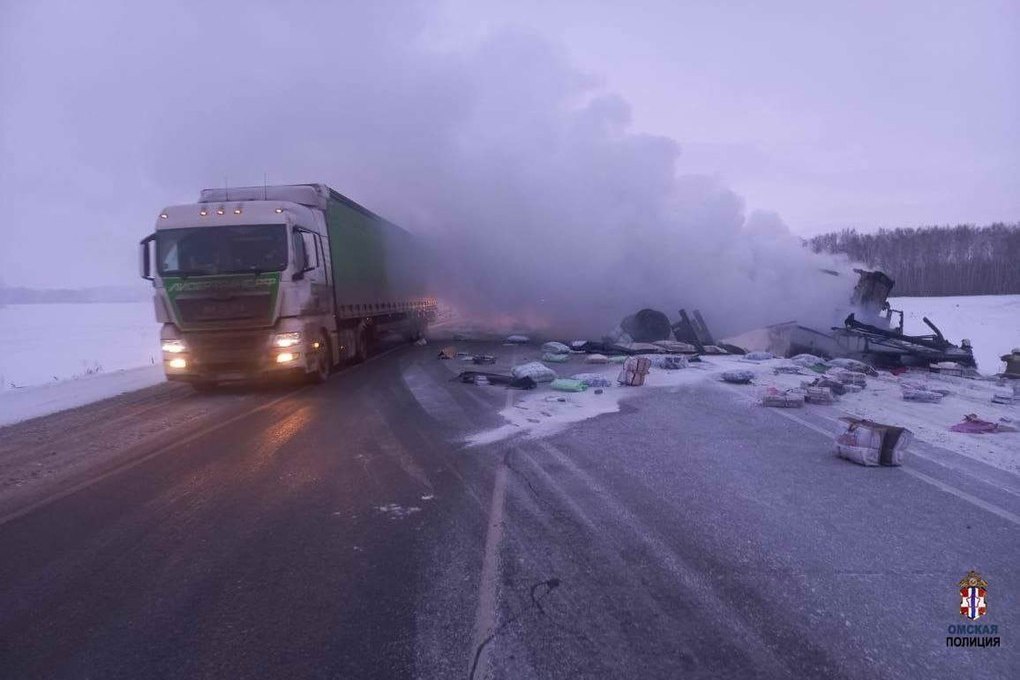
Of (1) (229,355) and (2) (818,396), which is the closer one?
(2) (818,396)

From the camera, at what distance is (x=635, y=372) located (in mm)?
10766

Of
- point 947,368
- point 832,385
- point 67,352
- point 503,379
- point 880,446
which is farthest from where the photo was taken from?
point 67,352

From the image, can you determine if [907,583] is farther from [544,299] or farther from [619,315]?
[544,299]

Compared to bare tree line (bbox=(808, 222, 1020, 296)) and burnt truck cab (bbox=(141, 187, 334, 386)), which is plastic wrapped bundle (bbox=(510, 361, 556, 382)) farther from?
bare tree line (bbox=(808, 222, 1020, 296))

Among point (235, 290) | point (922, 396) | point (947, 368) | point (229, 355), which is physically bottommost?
point (947, 368)

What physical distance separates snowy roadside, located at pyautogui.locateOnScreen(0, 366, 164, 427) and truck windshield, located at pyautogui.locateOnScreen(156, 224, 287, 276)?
2.70 m

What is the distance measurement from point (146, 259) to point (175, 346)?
1583 millimetres

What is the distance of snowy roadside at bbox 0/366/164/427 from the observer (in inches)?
378

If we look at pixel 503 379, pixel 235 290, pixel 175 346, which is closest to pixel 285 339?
pixel 235 290

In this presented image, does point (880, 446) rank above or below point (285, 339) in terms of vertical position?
below

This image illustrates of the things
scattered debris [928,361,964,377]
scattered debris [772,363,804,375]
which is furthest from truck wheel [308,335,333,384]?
scattered debris [928,361,964,377]

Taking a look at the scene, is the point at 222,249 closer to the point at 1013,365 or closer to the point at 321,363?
the point at 321,363

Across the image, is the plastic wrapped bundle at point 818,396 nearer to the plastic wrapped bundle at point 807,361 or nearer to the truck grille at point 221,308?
the plastic wrapped bundle at point 807,361

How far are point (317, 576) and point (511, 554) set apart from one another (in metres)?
1.15
